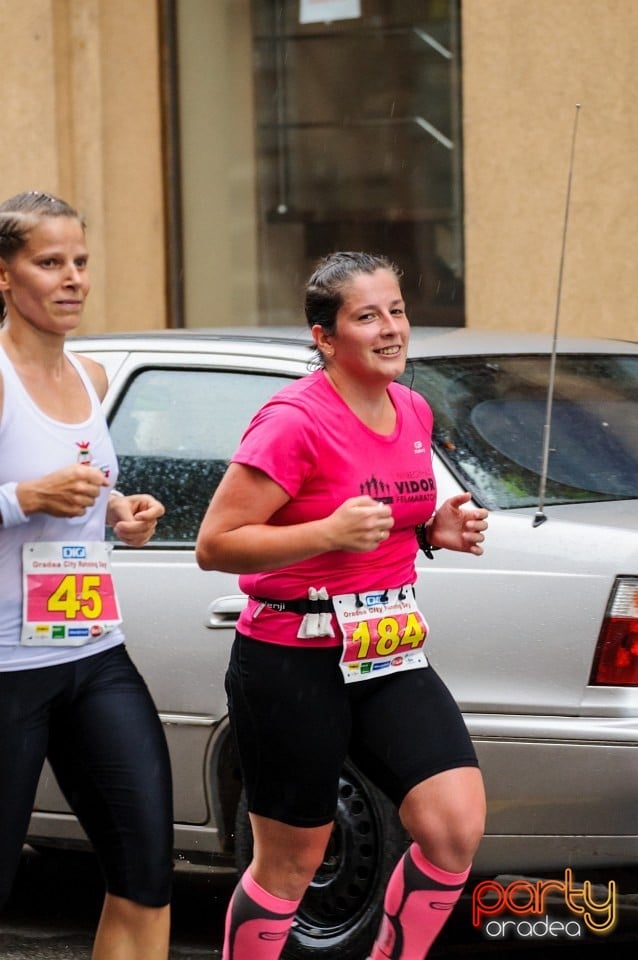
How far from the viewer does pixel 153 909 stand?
3.46 m

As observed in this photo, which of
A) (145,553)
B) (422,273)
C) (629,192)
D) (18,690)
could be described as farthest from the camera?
(422,273)

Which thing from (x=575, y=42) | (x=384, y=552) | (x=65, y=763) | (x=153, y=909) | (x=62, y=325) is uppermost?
(x=575, y=42)

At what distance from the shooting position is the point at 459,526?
3.74 metres

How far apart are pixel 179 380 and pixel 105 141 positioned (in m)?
5.95

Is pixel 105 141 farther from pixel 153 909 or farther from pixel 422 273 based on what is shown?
pixel 153 909

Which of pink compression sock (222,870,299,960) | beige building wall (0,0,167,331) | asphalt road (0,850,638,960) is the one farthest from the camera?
beige building wall (0,0,167,331)

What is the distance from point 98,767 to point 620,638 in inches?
49.4

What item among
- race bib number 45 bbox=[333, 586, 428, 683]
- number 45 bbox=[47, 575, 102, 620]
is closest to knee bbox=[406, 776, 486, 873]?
race bib number 45 bbox=[333, 586, 428, 683]

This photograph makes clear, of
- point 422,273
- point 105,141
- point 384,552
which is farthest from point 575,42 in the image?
point 384,552

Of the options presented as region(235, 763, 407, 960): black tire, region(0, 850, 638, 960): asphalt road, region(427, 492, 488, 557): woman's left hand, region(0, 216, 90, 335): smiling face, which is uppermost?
region(0, 216, 90, 335): smiling face

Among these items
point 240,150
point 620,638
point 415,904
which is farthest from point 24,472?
point 240,150

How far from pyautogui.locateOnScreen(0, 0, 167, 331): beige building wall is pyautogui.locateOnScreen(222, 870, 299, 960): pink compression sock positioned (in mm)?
7142

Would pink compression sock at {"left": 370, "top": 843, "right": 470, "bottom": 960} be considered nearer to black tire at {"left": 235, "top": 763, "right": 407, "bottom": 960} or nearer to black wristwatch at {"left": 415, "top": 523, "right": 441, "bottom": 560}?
black tire at {"left": 235, "top": 763, "right": 407, "bottom": 960}

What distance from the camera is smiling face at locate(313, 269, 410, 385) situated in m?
3.59
